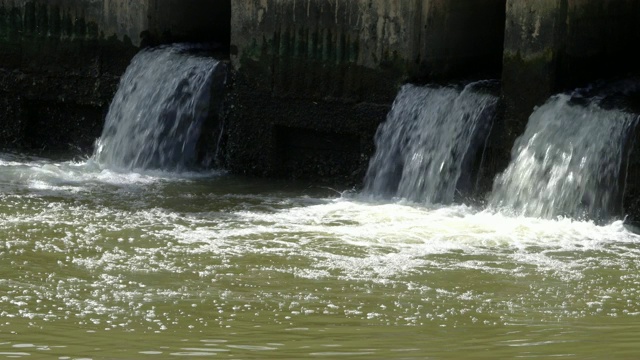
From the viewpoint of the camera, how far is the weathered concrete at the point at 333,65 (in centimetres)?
1227

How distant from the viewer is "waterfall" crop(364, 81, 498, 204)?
460 inches

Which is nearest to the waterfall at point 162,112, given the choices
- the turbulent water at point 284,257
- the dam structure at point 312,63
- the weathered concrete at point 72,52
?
the turbulent water at point 284,257

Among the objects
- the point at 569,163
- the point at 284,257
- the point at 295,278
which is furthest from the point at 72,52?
the point at 295,278

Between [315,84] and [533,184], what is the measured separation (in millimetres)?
2496

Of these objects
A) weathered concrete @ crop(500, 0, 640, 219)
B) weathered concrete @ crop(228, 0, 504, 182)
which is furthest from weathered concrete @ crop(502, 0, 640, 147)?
weathered concrete @ crop(228, 0, 504, 182)

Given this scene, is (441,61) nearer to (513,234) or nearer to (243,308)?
(513,234)

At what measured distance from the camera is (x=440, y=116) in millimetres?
11875

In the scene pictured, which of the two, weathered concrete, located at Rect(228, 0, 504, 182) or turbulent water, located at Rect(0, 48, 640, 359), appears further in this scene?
weathered concrete, located at Rect(228, 0, 504, 182)

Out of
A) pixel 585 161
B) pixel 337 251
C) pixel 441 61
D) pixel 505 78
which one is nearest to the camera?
pixel 337 251

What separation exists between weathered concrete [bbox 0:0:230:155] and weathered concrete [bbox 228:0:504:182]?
1.15 meters

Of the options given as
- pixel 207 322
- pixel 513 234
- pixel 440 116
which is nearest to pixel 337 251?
pixel 513 234

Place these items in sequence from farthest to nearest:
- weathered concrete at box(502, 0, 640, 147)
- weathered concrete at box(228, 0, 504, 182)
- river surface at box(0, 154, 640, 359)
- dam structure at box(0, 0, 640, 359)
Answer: weathered concrete at box(228, 0, 504, 182) < weathered concrete at box(502, 0, 640, 147) < dam structure at box(0, 0, 640, 359) < river surface at box(0, 154, 640, 359)

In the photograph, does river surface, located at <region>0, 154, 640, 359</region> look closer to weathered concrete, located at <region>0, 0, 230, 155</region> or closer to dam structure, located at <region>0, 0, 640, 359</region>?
dam structure, located at <region>0, 0, 640, 359</region>

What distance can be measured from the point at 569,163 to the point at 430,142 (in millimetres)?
1348
